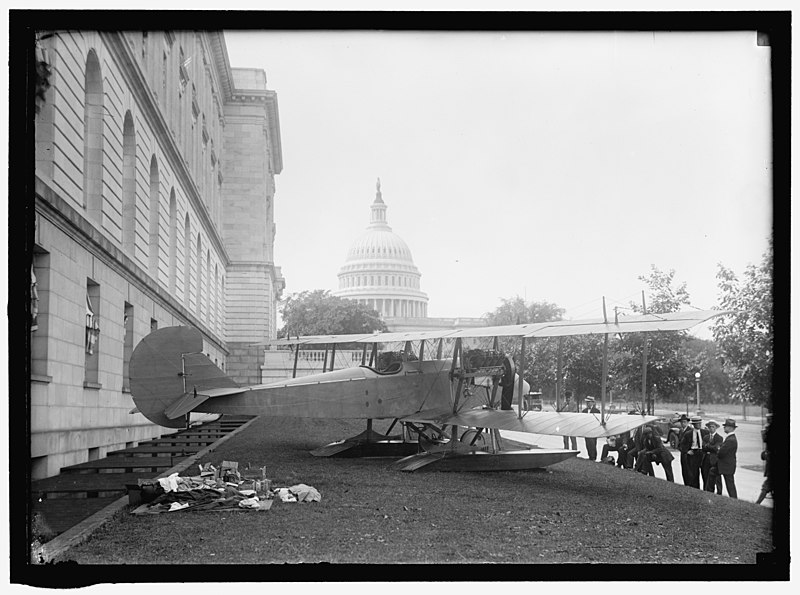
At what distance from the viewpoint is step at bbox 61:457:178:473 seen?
1408 centimetres

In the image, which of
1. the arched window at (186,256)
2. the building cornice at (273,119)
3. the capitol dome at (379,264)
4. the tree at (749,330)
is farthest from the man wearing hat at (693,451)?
the arched window at (186,256)

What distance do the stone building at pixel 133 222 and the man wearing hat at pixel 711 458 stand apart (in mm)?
8872

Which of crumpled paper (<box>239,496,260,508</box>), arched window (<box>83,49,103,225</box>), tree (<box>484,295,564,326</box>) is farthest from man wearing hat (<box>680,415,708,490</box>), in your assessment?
arched window (<box>83,49,103,225</box>)

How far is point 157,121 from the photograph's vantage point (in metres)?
22.4

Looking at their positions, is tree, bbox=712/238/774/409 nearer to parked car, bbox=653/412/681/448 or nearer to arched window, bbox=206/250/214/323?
parked car, bbox=653/412/681/448

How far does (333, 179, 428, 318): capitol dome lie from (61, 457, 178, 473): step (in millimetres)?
5082

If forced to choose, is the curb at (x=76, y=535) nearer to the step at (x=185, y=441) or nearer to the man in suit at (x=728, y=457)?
the step at (x=185, y=441)

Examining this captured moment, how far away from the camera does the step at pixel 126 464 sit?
1408 centimetres

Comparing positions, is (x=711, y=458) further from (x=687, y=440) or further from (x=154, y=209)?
(x=154, y=209)

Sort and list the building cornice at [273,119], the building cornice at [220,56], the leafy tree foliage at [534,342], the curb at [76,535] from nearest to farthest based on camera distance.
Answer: the curb at [76,535]
the building cornice at [220,56]
the building cornice at [273,119]
the leafy tree foliage at [534,342]

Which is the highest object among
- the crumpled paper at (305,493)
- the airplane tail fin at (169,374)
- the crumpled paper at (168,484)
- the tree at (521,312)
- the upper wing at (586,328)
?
the tree at (521,312)

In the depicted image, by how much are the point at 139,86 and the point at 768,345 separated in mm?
13922

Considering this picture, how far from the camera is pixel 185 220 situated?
2653 cm

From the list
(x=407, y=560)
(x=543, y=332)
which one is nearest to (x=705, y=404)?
(x=543, y=332)
